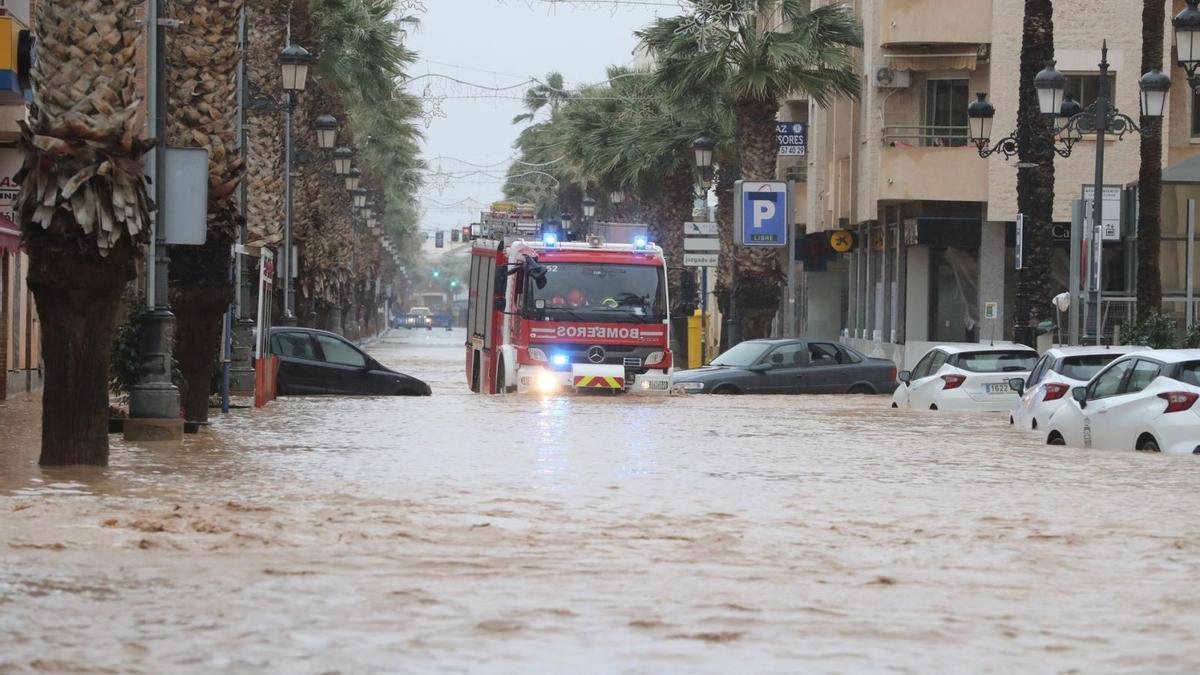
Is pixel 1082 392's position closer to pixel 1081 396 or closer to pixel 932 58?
pixel 1081 396

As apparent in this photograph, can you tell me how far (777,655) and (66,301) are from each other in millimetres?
10024

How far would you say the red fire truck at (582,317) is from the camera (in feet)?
108

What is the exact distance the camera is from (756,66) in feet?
154

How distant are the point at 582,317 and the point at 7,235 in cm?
876

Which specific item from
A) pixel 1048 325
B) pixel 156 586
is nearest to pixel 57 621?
pixel 156 586

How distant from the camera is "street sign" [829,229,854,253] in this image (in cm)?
5597

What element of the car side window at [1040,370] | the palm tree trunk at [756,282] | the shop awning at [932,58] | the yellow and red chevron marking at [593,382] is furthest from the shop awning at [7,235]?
the palm tree trunk at [756,282]

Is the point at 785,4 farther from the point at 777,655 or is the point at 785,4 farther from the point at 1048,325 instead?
the point at 777,655

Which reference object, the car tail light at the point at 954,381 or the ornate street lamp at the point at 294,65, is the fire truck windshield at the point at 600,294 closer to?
the car tail light at the point at 954,381

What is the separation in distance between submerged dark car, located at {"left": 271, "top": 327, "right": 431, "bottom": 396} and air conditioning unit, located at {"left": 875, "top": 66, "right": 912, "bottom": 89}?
16.3 metres

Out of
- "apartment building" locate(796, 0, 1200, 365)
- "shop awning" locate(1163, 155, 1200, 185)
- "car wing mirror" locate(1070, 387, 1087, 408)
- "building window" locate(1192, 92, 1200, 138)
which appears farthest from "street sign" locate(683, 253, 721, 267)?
"car wing mirror" locate(1070, 387, 1087, 408)

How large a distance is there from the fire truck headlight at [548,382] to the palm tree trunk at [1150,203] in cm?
894

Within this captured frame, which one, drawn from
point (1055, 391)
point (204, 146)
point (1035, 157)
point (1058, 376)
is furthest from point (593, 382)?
point (204, 146)

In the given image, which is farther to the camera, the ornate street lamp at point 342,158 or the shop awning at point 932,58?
the ornate street lamp at point 342,158
